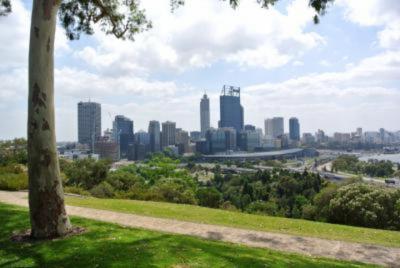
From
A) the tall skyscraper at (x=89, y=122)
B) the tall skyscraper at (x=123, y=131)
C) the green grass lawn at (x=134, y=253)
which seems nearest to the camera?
the green grass lawn at (x=134, y=253)

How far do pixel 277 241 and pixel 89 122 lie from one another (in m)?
126

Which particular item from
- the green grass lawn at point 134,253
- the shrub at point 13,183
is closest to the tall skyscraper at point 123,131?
the shrub at point 13,183

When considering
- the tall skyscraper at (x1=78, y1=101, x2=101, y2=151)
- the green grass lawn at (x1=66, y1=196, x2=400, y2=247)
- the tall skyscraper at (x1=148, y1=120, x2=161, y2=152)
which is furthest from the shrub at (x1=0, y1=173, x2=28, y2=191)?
the tall skyscraper at (x1=148, y1=120, x2=161, y2=152)

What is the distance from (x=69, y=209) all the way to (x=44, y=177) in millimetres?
5396

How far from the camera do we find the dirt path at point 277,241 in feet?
27.6

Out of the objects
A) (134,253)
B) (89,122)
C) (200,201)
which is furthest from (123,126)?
(134,253)

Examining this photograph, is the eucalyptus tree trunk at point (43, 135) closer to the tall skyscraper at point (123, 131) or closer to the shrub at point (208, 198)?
the shrub at point (208, 198)

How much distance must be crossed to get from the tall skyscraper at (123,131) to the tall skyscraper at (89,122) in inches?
277

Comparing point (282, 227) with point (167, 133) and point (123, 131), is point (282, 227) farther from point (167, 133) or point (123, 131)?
point (167, 133)

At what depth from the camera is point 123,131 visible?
138375 mm

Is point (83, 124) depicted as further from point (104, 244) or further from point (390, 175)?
point (104, 244)

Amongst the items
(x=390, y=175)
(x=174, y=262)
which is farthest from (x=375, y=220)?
(x=390, y=175)

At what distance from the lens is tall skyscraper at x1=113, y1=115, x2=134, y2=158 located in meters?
134

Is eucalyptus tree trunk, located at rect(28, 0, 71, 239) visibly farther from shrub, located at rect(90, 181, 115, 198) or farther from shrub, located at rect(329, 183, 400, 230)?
shrub, located at rect(90, 181, 115, 198)
